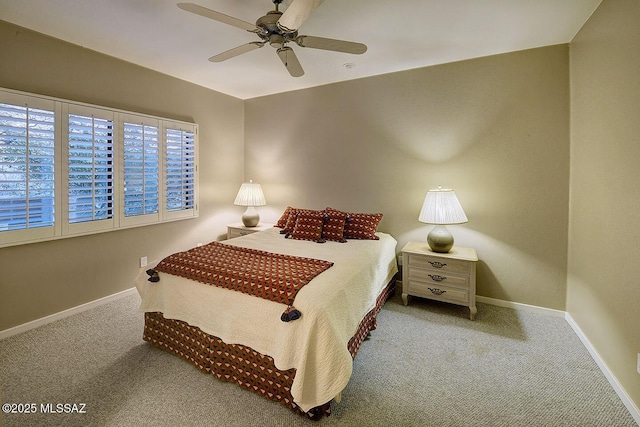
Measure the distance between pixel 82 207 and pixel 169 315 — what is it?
1626mm

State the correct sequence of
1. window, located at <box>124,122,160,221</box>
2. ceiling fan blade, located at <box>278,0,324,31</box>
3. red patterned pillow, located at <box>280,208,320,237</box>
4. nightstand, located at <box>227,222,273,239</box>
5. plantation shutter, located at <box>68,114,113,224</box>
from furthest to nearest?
nightstand, located at <box>227,222,273,239</box> < red patterned pillow, located at <box>280,208,320,237</box> < window, located at <box>124,122,160,221</box> < plantation shutter, located at <box>68,114,113,224</box> < ceiling fan blade, located at <box>278,0,324,31</box>

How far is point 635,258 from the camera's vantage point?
1.70 m

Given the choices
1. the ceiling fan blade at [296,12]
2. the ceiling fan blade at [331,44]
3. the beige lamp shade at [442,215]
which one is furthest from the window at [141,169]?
the beige lamp shade at [442,215]

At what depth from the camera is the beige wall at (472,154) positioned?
9.16ft

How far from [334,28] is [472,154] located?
1900 mm

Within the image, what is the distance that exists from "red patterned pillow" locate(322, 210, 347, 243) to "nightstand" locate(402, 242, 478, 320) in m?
0.72

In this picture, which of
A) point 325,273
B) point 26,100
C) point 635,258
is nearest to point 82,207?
point 26,100

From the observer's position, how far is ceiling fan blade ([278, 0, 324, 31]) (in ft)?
4.92

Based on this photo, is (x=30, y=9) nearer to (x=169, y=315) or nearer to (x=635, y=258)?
(x=169, y=315)

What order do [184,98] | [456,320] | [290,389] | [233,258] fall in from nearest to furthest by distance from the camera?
[290,389]
[233,258]
[456,320]
[184,98]

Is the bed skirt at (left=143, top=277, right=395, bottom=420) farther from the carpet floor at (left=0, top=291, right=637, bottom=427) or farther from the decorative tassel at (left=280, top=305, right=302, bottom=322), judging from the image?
the decorative tassel at (left=280, top=305, right=302, bottom=322)

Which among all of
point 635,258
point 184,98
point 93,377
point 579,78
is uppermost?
point 184,98

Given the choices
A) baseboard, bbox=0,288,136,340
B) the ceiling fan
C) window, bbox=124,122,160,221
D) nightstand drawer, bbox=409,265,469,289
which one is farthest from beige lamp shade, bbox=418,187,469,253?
baseboard, bbox=0,288,136,340

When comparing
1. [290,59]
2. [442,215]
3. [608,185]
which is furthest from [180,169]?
[608,185]
